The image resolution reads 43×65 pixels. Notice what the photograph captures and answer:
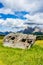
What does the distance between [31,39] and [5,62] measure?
563 inches

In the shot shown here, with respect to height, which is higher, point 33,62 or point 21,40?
point 21,40

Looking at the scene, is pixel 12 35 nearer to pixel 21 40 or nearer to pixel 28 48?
pixel 21 40

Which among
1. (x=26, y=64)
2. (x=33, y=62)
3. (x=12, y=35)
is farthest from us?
(x=12, y=35)

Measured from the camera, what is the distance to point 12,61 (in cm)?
2019

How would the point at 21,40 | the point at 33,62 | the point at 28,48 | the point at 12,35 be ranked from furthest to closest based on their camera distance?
1. the point at 12,35
2. the point at 21,40
3. the point at 28,48
4. the point at 33,62

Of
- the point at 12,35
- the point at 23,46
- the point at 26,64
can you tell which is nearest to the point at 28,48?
the point at 23,46

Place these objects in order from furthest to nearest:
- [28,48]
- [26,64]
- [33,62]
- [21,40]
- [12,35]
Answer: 1. [12,35]
2. [21,40]
3. [28,48]
4. [33,62]
5. [26,64]

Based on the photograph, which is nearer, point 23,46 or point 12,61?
point 12,61

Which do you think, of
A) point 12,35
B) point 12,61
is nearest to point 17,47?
point 12,35

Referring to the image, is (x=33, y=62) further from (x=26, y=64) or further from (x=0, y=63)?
(x=0, y=63)

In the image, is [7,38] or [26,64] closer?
[26,64]

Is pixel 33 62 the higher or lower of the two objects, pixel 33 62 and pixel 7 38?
the lower

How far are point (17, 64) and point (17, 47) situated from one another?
44.3 feet

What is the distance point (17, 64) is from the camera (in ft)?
61.2
